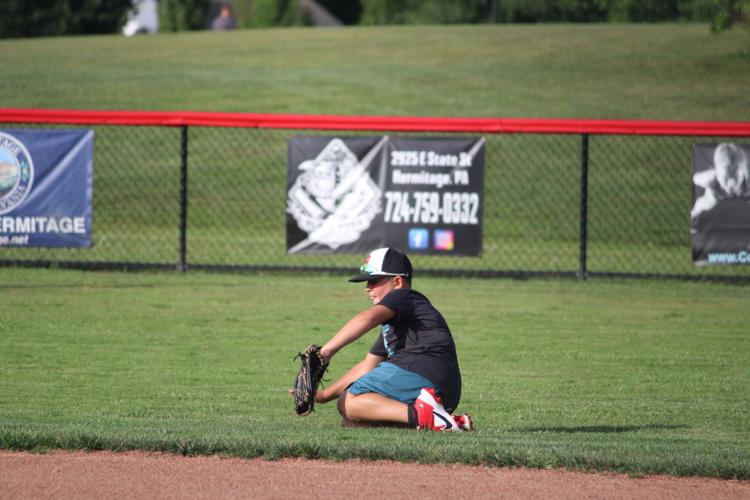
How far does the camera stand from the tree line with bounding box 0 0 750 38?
52.8 metres

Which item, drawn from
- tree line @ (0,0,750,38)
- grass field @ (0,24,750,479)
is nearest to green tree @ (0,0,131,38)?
tree line @ (0,0,750,38)

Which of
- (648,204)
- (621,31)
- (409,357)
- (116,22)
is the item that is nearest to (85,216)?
(409,357)

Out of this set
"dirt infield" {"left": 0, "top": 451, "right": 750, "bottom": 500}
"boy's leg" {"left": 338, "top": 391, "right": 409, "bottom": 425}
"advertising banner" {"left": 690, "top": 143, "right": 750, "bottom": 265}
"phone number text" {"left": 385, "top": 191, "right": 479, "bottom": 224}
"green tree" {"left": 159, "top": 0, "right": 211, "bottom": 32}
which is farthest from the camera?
"green tree" {"left": 159, "top": 0, "right": 211, "bottom": 32}

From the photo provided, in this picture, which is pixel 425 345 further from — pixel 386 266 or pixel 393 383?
pixel 386 266

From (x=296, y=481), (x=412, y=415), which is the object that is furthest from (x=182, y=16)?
(x=296, y=481)

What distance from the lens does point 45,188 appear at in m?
14.8

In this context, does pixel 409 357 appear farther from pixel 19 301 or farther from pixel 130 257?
pixel 130 257

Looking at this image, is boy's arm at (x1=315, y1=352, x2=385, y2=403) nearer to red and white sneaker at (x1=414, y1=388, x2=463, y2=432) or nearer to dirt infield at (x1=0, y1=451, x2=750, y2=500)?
red and white sneaker at (x1=414, y1=388, x2=463, y2=432)

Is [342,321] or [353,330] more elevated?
[353,330]

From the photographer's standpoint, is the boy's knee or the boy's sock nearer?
the boy's sock

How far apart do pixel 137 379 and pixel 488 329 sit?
156 inches

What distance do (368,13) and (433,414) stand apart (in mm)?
→ 66163

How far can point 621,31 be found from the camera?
42.5 m

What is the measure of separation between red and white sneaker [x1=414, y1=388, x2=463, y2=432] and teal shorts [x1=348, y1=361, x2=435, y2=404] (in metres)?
0.07
